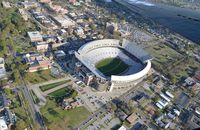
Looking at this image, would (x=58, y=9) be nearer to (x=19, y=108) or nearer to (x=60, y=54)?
(x=60, y=54)

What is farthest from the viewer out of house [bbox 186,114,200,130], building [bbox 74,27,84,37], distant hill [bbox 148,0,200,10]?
distant hill [bbox 148,0,200,10]

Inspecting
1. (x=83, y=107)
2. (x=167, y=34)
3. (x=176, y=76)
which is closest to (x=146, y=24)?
(x=167, y=34)

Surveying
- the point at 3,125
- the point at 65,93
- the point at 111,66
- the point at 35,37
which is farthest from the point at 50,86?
the point at 35,37

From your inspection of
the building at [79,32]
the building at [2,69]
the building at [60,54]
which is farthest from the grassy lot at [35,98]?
the building at [79,32]

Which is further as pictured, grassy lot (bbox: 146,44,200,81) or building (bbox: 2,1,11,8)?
building (bbox: 2,1,11,8)

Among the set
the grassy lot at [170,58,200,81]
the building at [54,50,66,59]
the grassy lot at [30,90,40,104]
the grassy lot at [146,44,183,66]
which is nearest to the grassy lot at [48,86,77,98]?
the grassy lot at [30,90,40,104]

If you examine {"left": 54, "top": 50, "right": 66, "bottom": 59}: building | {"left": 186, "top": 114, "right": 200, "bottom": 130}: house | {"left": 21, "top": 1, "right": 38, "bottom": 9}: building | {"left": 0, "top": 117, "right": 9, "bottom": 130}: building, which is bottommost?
{"left": 186, "top": 114, "right": 200, "bottom": 130}: house

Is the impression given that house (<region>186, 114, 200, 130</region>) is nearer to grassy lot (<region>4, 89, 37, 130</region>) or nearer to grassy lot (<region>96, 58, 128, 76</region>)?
grassy lot (<region>96, 58, 128, 76</region>)
